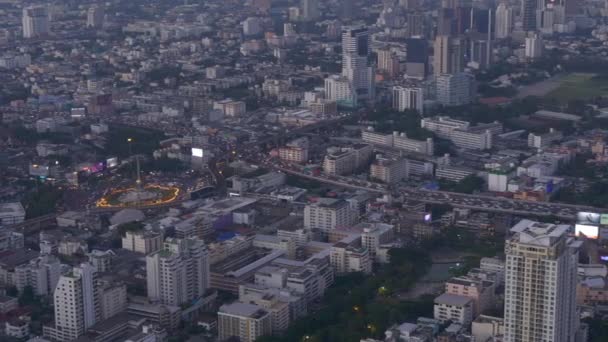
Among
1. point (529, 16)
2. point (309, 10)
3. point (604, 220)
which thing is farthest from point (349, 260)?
point (309, 10)

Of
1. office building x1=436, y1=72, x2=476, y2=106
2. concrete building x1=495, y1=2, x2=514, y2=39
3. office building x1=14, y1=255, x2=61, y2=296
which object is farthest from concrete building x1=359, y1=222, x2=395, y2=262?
concrete building x1=495, y1=2, x2=514, y2=39

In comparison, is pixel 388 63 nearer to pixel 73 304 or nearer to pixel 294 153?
pixel 294 153

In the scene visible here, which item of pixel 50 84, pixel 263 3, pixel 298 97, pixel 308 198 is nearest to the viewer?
pixel 308 198

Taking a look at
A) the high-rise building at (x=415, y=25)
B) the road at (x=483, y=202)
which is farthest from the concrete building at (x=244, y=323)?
the high-rise building at (x=415, y=25)

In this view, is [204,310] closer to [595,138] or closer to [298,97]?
[595,138]

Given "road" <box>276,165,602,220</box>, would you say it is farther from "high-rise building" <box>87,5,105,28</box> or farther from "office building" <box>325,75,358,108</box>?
"high-rise building" <box>87,5,105,28</box>

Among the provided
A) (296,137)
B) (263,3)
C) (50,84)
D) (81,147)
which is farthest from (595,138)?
(263,3)

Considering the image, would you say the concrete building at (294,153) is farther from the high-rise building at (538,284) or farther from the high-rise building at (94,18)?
the high-rise building at (94,18)
